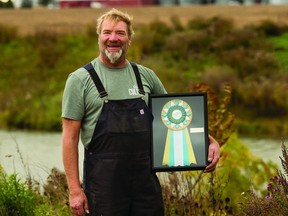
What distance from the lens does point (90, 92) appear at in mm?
5410

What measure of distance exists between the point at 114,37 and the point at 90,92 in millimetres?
328

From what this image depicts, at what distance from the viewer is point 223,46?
35688 millimetres

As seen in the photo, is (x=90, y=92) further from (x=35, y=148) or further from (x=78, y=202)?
(x=35, y=148)

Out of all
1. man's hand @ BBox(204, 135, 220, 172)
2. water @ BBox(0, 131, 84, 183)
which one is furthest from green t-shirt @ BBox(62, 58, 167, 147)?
water @ BBox(0, 131, 84, 183)

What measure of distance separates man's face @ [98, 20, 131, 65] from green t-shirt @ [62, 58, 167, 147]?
0.08 metres

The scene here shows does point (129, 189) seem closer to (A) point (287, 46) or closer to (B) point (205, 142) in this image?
(B) point (205, 142)

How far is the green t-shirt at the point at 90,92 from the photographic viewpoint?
5383 mm

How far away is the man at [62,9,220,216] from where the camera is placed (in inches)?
213

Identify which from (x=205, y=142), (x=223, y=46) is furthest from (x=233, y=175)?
(x=223, y=46)

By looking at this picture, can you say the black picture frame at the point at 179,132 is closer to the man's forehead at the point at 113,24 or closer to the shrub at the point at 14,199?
the man's forehead at the point at 113,24

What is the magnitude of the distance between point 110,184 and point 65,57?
31889mm

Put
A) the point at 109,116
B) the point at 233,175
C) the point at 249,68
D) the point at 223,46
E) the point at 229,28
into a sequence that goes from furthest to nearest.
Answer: the point at 229,28
the point at 223,46
the point at 249,68
the point at 233,175
the point at 109,116

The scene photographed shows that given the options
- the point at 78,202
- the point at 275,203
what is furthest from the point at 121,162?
the point at 275,203

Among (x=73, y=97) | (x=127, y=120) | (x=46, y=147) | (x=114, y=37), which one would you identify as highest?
(x=114, y=37)
